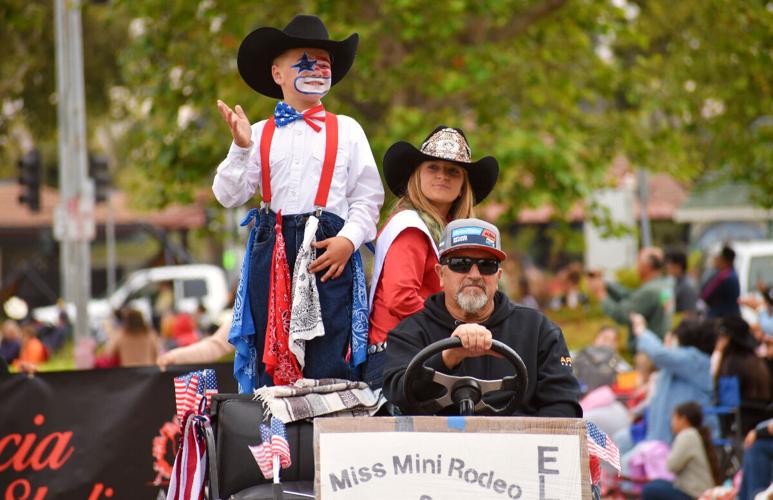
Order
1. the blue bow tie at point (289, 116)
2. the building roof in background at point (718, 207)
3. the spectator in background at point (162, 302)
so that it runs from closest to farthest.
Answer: the blue bow tie at point (289, 116) → the spectator in background at point (162, 302) → the building roof in background at point (718, 207)

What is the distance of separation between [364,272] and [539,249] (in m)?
46.4

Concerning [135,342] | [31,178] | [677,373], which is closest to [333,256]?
[677,373]

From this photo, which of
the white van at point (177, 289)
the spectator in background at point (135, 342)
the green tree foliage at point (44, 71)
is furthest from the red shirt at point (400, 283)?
the white van at point (177, 289)

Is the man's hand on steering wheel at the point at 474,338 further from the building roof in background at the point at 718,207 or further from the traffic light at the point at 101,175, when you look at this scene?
the building roof in background at the point at 718,207

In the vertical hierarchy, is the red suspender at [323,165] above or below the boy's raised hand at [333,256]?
above

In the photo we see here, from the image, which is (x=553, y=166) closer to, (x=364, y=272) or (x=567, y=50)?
(x=567, y=50)

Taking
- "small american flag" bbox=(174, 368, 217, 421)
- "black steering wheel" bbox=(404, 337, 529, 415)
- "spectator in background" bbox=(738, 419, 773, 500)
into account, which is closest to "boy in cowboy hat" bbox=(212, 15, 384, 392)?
"small american flag" bbox=(174, 368, 217, 421)

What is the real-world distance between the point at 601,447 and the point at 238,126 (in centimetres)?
187

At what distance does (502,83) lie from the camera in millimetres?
17641

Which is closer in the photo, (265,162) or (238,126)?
(238,126)

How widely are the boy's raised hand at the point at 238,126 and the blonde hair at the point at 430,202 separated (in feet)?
2.74

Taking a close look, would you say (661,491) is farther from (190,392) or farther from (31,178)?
(31,178)

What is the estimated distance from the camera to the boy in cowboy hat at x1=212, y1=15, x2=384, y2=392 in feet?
18.4

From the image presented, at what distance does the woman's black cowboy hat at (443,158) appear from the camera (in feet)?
19.2
